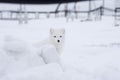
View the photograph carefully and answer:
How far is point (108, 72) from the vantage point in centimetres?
300

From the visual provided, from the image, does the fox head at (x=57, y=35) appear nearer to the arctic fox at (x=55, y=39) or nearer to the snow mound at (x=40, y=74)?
the arctic fox at (x=55, y=39)

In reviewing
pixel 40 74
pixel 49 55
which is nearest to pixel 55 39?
pixel 49 55

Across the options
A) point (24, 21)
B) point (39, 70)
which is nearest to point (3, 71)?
point (39, 70)

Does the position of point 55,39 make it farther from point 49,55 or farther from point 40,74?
point 40,74

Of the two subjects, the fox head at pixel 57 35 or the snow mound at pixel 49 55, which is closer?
the snow mound at pixel 49 55

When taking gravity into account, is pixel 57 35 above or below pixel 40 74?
above

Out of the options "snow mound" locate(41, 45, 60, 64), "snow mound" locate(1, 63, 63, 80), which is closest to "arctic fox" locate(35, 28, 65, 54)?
"snow mound" locate(41, 45, 60, 64)

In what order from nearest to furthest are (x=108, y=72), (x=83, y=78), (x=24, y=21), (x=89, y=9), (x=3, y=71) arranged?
(x=3, y=71) → (x=83, y=78) → (x=108, y=72) → (x=24, y=21) → (x=89, y=9)

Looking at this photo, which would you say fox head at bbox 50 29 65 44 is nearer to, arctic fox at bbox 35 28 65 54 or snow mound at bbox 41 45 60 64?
arctic fox at bbox 35 28 65 54

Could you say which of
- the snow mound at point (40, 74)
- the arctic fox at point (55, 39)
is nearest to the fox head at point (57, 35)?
the arctic fox at point (55, 39)

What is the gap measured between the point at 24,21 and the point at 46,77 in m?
12.9

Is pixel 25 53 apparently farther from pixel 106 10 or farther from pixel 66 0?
pixel 106 10

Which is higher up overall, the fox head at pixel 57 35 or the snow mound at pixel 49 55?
the fox head at pixel 57 35

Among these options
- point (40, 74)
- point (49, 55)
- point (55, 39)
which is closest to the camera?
point (40, 74)
